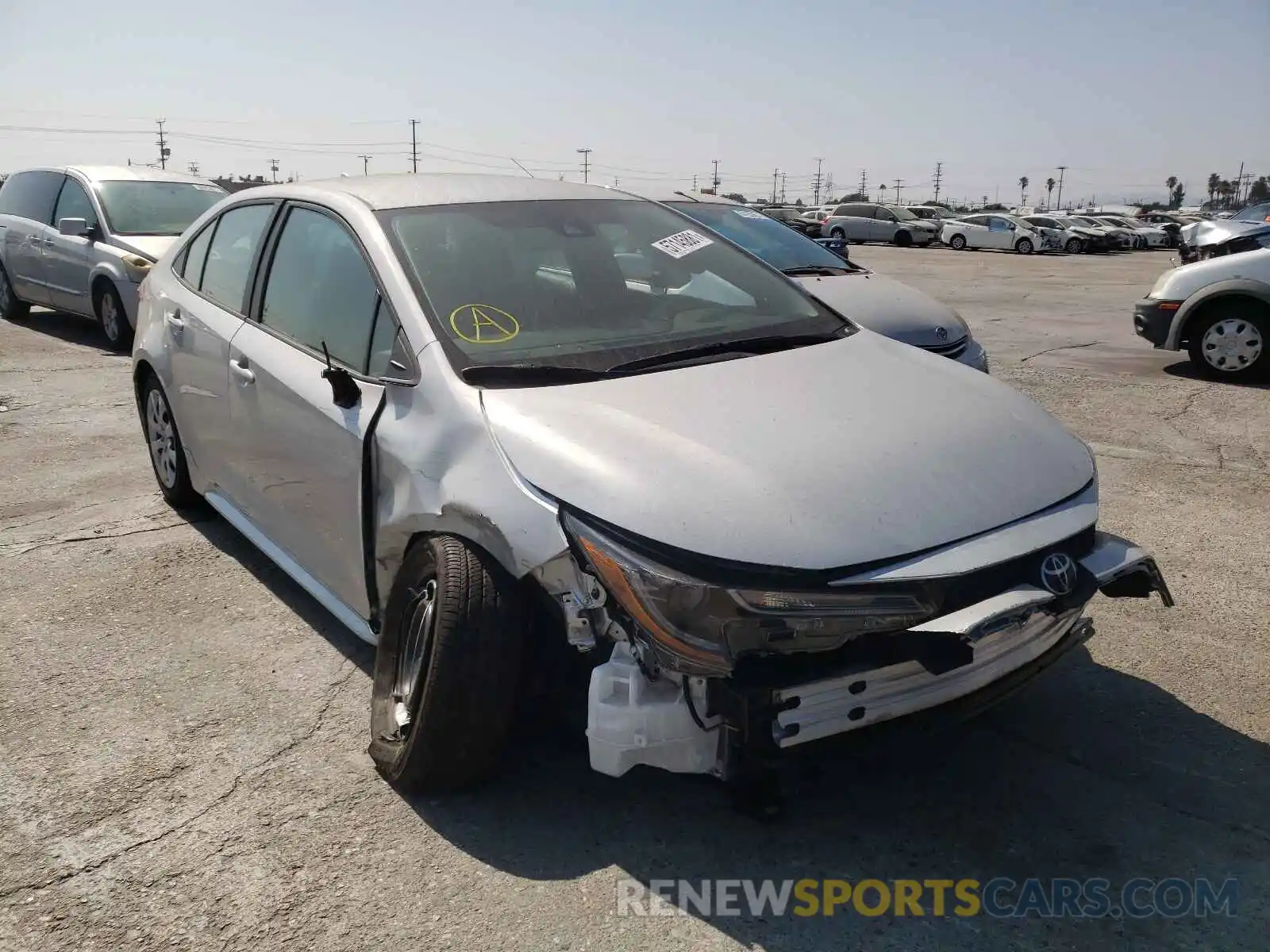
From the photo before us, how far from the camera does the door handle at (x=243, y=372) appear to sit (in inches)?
146

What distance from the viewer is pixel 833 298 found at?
6.40 m

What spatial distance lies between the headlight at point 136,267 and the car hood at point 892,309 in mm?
6005

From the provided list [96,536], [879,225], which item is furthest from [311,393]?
[879,225]

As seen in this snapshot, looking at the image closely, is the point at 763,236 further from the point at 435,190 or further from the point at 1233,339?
the point at 435,190

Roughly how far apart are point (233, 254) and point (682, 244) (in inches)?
71.5

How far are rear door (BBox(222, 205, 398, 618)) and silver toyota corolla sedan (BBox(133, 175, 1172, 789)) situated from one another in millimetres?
14

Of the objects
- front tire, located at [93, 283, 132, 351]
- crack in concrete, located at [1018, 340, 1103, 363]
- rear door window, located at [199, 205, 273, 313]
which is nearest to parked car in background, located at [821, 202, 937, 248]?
crack in concrete, located at [1018, 340, 1103, 363]

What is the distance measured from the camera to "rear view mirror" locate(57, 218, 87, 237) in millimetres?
9492

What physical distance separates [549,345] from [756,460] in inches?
33.7

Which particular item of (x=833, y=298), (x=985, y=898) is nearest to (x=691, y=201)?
(x=833, y=298)

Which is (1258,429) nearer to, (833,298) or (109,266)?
(833,298)

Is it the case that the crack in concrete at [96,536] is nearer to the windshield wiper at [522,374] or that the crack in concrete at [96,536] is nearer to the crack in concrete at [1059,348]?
the windshield wiper at [522,374]

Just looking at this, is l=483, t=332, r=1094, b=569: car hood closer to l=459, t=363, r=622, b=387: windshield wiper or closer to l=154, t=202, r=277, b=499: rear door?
l=459, t=363, r=622, b=387: windshield wiper

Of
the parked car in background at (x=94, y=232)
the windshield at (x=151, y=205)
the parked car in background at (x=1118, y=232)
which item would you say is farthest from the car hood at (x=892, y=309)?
the parked car in background at (x=1118, y=232)
